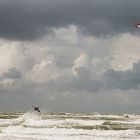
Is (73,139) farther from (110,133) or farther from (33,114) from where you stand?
(33,114)

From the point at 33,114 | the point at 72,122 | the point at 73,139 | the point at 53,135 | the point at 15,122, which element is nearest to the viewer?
the point at 73,139

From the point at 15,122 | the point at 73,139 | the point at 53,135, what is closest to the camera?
the point at 73,139

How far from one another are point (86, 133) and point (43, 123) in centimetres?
2092

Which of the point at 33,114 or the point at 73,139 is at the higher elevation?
the point at 33,114

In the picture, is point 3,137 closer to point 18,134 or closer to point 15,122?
point 18,134

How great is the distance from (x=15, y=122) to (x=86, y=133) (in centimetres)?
2996

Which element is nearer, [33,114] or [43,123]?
[43,123]

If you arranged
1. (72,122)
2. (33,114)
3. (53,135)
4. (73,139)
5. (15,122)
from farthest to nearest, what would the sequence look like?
(33,114) → (15,122) → (72,122) → (53,135) → (73,139)

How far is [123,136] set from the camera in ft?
234

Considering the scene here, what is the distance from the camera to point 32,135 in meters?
75.4

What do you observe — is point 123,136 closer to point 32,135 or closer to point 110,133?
point 110,133

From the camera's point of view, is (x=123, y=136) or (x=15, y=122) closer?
(x=123, y=136)

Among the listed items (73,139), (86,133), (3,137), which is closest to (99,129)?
(86,133)

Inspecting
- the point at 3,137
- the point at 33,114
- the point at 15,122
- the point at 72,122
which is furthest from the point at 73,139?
the point at 33,114
